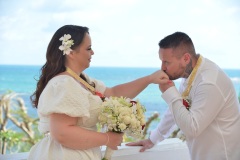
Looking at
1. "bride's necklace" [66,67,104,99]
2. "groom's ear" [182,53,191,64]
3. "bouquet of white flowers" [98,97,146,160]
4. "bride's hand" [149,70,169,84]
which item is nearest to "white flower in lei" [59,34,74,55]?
"bride's necklace" [66,67,104,99]

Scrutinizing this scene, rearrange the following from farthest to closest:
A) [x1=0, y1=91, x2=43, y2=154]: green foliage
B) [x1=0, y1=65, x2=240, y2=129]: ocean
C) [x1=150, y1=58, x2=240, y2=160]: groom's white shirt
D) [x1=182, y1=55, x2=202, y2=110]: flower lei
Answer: [x1=0, y1=65, x2=240, y2=129]: ocean → [x1=0, y1=91, x2=43, y2=154]: green foliage → [x1=182, y1=55, x2=202, y2=110]: flower lei → [x1=150, y1=58, x2=240, y2=160]: groom's white shirt

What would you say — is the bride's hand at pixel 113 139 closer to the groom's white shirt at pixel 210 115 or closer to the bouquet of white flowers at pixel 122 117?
the bouquet of white flowers at pixel 122 117

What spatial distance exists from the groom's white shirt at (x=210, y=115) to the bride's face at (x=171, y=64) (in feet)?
0.25

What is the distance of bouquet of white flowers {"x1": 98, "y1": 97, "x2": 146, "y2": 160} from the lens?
6.92 feet

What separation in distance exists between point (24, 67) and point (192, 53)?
712 inches

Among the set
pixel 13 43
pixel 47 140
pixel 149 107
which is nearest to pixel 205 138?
pixel 47 140

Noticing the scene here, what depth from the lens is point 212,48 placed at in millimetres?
22219

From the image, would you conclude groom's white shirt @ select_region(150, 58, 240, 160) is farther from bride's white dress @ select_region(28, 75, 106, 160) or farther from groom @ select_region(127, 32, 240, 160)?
bride's white dress @ select_region(28, 75, 106, 160)

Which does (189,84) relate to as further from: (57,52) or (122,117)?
(57,52)

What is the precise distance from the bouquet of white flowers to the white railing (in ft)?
2.92

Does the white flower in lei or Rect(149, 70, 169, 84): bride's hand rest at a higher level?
the white flower in lei

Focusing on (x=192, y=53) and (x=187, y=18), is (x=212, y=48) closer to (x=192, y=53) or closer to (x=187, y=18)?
(x=187, y=18)

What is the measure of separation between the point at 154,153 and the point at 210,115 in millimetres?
894

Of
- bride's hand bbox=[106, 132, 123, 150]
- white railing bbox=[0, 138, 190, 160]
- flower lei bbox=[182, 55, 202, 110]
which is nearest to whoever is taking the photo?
bride's hand bbox=[106, 132, 123, 150]
